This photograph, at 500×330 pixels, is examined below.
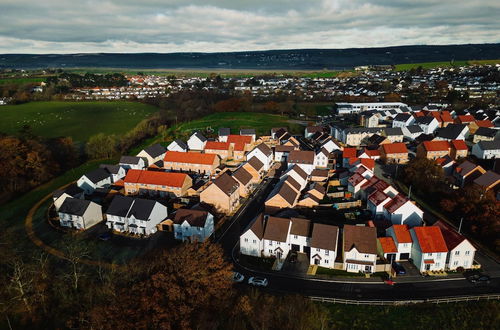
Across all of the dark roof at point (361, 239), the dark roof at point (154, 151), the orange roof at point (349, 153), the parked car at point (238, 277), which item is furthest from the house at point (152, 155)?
the dark roof at point (361, 239)

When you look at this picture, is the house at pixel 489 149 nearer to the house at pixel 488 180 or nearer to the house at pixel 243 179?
the house at pixel 488 180

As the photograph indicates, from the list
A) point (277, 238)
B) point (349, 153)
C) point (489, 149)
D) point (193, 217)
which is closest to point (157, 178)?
point (193, 217)

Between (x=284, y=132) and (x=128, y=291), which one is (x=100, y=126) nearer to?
(x=284, y=132)

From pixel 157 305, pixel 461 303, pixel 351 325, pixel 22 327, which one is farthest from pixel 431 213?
pixel 22 327

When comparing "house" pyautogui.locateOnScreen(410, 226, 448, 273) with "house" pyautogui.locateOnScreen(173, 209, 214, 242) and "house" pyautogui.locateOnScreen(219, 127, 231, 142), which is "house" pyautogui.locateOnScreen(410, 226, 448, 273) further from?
"house" pyautogui.locateOnScreen(219, 127, 231, 142)

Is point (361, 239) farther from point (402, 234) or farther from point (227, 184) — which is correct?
point (227, 184)
